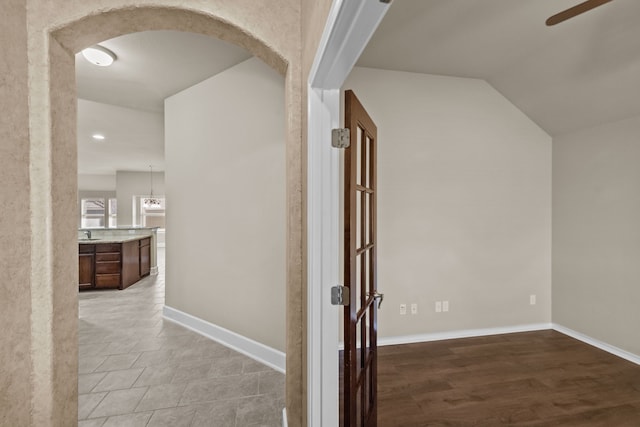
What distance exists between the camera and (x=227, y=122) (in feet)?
9.93

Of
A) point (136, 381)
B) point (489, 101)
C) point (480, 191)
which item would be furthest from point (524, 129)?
point (136, 381)

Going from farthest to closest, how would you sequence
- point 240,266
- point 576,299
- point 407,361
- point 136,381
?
point 576,299 → point 240,266 → point 407,361 → point 136,381

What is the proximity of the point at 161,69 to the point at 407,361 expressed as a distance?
3.76 meters

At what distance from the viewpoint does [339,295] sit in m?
1.33

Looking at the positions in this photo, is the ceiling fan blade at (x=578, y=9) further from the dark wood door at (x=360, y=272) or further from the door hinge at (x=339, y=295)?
the door hinge at (x=339, y=295)

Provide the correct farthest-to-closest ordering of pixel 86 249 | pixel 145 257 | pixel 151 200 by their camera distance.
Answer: pixel 151 200
pixel 145 257
pixel 86 249

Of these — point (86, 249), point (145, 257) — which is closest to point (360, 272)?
point (86, 249)

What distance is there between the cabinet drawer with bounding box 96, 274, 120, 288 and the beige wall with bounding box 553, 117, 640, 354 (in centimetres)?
670

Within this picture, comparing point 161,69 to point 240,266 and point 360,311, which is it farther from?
point 360,311

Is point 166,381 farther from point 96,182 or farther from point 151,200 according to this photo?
point 96,182

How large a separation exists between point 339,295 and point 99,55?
10.1 ft

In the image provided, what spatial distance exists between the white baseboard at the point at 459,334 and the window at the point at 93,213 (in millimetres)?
11717

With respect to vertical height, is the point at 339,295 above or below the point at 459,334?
above

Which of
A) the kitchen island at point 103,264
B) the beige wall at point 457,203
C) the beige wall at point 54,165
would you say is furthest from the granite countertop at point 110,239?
the beige wall at point 457,203
